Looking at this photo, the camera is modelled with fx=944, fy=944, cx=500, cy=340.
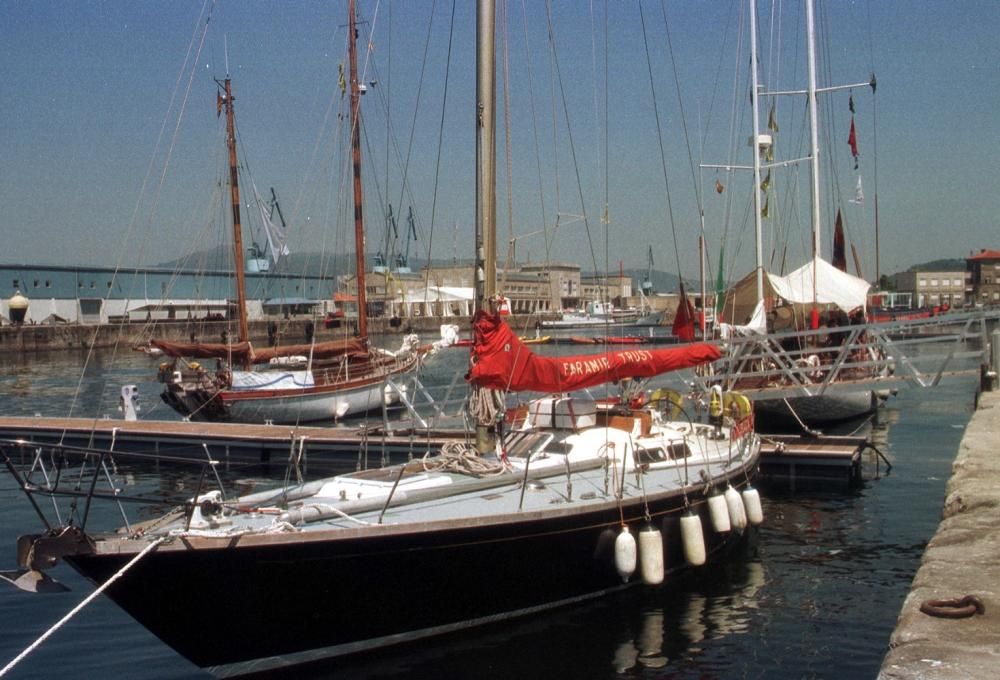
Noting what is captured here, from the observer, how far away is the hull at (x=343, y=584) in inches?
379

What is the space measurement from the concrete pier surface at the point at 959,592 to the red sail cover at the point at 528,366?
5238mm

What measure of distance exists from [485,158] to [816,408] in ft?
64.2

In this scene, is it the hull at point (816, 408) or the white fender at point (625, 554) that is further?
the hull at point (816, 408)

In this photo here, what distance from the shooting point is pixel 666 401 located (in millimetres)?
18031

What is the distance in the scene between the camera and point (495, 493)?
40.5 ft

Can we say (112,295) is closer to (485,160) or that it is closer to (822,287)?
(822,287)

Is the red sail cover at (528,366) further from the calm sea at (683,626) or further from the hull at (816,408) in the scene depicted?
the hull at (816,408)

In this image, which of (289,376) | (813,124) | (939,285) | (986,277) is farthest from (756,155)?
(939,285)

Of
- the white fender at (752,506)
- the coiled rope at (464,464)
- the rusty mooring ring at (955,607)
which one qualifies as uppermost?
the rusty mooring ring at (955,607)

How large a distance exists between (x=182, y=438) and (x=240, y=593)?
17.2 m

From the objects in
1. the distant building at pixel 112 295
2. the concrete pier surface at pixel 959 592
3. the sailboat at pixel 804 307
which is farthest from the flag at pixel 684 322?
the distant building at pixel 112 295

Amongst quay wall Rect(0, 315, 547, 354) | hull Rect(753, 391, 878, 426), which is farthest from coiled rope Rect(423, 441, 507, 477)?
quay wall Rect(0, 315, 547, 354)

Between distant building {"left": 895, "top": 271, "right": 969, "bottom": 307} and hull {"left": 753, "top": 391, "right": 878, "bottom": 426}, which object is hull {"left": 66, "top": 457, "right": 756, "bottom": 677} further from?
distant building {"left": 895, "top": 271, "right": 969, "bottom": 307}

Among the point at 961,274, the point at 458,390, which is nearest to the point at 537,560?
the point at 458,390
